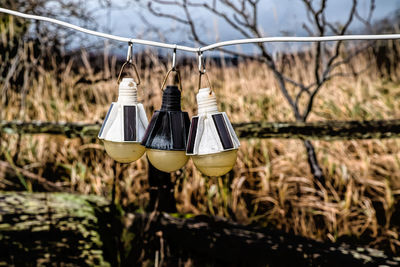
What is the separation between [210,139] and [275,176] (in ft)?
7.10

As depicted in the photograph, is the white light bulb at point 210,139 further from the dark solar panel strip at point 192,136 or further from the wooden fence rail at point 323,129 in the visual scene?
the wooden fence rail at point 323,129

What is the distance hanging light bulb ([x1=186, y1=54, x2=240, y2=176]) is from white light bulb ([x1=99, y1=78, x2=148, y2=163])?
0.48ft

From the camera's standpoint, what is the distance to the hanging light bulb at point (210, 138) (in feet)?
2.50

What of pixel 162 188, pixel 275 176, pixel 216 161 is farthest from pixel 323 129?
pixel 216 161

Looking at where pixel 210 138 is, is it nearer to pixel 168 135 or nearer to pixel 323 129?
pixel 168 135

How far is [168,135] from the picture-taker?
0.81m

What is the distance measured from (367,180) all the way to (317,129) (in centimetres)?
91

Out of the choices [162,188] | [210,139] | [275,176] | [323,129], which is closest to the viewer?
[210,139]

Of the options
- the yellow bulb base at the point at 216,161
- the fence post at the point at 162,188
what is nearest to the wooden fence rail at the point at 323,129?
the fence post at the point at 162,188

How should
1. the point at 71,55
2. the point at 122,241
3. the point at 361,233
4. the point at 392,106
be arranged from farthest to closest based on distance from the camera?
the point at 71,55 → the point at 392,106 → the point at 361,233 → the point at 122,241

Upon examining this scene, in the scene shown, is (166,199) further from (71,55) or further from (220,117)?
(71,55)

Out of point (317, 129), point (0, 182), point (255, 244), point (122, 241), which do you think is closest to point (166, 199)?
point (122, 241)

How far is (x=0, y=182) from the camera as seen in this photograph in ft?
8.89

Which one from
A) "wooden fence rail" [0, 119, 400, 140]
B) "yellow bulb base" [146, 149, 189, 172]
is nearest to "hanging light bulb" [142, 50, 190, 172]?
"yellow bulb base" [146, 149, 189, 172]
